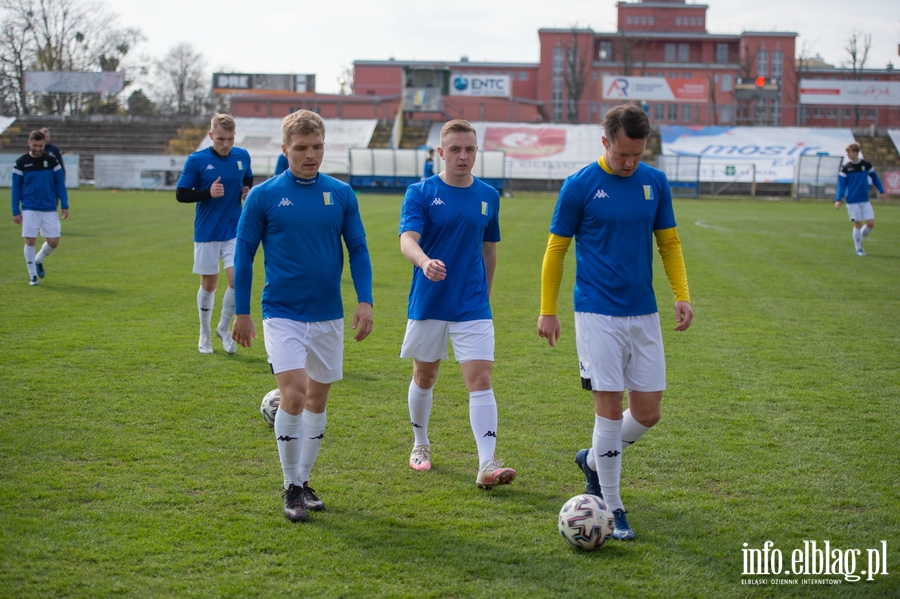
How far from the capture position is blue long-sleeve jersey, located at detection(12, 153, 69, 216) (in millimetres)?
12945

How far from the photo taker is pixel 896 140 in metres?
51.9

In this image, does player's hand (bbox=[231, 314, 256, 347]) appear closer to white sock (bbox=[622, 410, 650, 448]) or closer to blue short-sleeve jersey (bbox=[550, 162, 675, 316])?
blue short-sleeve jersey (bbox=[550, 162, 675, 316])

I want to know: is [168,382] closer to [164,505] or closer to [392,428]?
[392,428]

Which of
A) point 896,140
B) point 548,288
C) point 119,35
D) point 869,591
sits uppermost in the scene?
point 119,35

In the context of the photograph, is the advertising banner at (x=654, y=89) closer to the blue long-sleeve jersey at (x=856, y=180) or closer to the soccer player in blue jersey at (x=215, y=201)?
the blue long-sleeve jersey at (x=856, y=180)

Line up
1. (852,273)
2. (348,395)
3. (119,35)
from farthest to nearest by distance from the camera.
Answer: (119,35) < (852,273) < (348,395)

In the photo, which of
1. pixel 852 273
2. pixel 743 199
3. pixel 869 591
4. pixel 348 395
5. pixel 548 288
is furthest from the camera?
pixel 743 199

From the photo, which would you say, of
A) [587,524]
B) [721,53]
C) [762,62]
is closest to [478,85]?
[721,53]

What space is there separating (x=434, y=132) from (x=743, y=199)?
782 inches

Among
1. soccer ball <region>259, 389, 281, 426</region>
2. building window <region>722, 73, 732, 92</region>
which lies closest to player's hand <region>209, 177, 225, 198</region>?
soccer ball <region>259, 389, 281, 426</region>

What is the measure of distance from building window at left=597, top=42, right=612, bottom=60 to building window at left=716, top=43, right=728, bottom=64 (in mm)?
11858

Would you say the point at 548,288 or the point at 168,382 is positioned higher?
the point at 548,288

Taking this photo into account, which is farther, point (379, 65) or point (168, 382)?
point (379, 65)

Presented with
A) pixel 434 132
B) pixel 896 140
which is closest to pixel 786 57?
pixel 896 140
